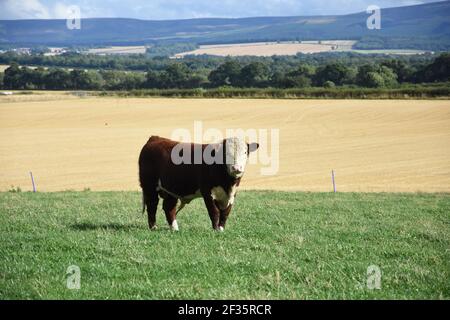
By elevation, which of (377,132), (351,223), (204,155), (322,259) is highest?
(204,155)

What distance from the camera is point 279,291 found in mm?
7039

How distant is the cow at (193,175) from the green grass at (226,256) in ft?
1.69

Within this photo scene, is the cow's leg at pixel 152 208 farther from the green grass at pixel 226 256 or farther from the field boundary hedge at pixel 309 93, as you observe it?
the field boundary hedge at pixel 309 93

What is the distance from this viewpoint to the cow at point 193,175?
38.0 ft

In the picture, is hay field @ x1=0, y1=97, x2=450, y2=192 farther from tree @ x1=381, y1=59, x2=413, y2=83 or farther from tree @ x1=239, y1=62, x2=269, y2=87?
tree @ x1=381, y1=59, x2=413, y2=83

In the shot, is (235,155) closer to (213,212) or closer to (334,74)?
(213,212)

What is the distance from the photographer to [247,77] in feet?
351

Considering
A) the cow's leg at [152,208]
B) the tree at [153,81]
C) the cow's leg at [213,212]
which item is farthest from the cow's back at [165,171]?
the tree at [153,81]

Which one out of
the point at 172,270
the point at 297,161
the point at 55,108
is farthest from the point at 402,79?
the point at 172,270

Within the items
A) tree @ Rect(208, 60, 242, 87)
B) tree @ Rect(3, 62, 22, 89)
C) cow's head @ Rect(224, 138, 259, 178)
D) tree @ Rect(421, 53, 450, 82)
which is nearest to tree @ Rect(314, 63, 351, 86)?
tree @ Rect(421, 53, 450, 82)

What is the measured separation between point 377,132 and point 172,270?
51248mm

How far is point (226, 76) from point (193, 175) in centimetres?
9783

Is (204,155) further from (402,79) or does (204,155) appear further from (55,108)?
(402,79)

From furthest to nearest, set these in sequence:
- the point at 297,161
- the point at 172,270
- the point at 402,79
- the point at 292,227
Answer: the point at 402,79 → the point at 297,161 → the point at 292,227 → the point at 172,270
